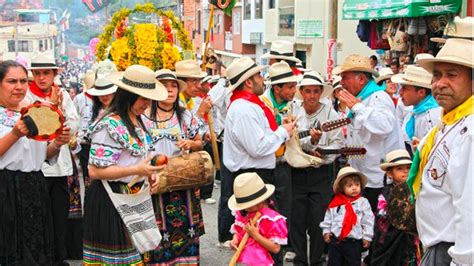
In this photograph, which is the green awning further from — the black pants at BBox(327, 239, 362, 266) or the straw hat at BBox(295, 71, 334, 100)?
the black pants at BBox(327, 239, 362, 266)

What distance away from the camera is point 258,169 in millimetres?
6043

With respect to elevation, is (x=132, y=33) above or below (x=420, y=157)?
above

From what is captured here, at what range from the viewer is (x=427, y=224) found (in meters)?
3.58

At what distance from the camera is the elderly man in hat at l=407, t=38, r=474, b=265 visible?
10.4ft

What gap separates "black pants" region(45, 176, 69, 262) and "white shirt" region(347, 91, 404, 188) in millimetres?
2815

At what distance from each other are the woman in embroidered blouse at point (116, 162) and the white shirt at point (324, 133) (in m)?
2.23

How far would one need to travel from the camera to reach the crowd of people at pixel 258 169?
140 inches

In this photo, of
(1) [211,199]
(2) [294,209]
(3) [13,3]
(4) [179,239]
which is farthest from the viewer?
(3) [13,3]

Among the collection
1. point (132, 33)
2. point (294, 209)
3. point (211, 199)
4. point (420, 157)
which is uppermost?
point (132, 33)

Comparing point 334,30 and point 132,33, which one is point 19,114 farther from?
point 334,30

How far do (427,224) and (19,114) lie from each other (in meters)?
3.28

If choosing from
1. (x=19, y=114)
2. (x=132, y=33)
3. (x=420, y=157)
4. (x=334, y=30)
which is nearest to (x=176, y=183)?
(x=19, y=114)

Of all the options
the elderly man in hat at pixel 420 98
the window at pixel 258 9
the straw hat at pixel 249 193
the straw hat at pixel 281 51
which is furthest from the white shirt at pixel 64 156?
the window at pixel 258 9

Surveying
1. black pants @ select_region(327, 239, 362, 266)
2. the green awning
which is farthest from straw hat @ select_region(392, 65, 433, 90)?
the green awning
